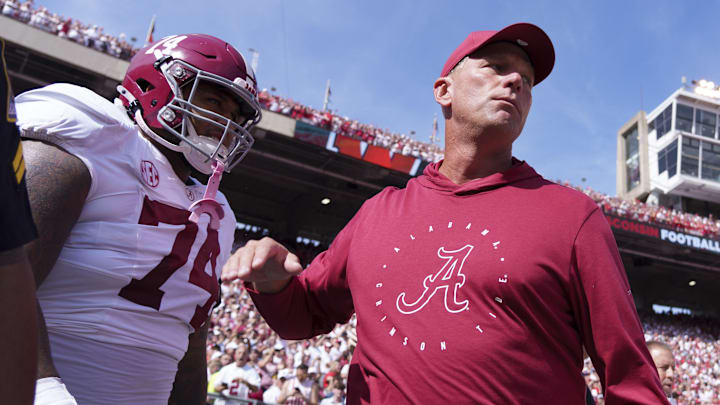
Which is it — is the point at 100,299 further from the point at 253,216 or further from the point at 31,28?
the point at 253,216

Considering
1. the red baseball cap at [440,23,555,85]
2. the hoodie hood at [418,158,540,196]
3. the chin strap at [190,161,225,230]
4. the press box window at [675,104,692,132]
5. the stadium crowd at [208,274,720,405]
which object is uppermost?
the press box window at [675,104,692,132]

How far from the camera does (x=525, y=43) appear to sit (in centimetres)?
187

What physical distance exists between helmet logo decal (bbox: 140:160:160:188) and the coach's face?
1086 millimetres

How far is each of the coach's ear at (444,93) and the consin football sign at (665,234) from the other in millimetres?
22685

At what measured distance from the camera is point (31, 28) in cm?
1571

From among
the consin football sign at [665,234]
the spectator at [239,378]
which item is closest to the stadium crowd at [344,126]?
the consin football sign at [665,234]

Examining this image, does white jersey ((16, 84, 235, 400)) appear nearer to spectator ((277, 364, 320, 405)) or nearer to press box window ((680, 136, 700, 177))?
spectator ((277, 364, 320, 405))

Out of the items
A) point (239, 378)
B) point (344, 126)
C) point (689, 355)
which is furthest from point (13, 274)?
point (689, 355)

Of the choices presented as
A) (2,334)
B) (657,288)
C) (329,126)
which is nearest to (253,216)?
(329,126)

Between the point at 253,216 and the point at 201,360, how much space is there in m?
24.6

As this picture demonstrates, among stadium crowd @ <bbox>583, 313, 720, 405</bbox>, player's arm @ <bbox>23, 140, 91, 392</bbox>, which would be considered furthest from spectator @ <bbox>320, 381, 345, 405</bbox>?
player's arm @ <bbox>23, 140, 91, 392</bbox>

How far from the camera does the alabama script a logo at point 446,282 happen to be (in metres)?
1.45

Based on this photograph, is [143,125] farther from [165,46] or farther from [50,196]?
[50,196]

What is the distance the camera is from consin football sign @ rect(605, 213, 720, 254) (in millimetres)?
22812
